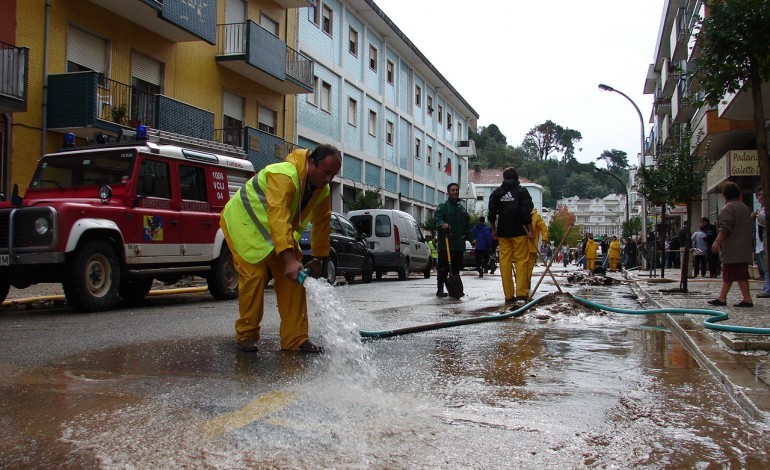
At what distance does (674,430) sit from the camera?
3.14m

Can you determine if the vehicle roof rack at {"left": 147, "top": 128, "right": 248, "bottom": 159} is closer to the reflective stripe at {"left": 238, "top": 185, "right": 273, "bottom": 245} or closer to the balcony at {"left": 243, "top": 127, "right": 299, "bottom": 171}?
the reflective stripe at {"left": 238, "top": 185, "right": 273, "bottom": 245}

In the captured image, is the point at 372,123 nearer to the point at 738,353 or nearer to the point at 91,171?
the point at 91,171

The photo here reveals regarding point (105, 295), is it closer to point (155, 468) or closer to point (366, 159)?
point (155, 468)

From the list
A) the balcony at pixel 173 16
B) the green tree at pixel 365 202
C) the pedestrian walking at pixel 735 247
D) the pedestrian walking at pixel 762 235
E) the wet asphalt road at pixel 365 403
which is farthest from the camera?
the green tree at pixel 365 202

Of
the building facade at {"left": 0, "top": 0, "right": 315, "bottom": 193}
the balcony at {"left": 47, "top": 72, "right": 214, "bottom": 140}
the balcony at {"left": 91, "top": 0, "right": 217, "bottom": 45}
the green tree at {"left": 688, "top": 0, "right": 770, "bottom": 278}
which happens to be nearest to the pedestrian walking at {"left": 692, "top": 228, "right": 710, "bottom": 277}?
the green tree at {"left": 688, "top": 0, "right": 770, "bottom": 278}

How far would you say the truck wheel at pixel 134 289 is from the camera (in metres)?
10.5

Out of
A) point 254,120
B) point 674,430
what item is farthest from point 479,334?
point 254,120

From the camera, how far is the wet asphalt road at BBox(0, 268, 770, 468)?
2.74m

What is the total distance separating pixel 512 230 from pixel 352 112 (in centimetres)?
2191

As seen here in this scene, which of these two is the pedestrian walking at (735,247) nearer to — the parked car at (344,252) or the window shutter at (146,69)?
the parked car at (344,252)

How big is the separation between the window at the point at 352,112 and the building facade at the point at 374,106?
45mm

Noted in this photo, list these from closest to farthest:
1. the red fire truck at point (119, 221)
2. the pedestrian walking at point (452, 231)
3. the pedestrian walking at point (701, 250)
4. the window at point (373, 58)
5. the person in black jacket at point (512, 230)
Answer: the red fire truck at point (119, 221) → the person in black jacket at point (512, 230) → the pedestrian walking at point (452, 231) → the pedestrian walking at point (701, 250) → the window at point (373, 58)

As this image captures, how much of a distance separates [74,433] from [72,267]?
19.1 feet

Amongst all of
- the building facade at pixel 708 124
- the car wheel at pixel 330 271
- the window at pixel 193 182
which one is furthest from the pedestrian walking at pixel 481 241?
the window at pixel 193 182
